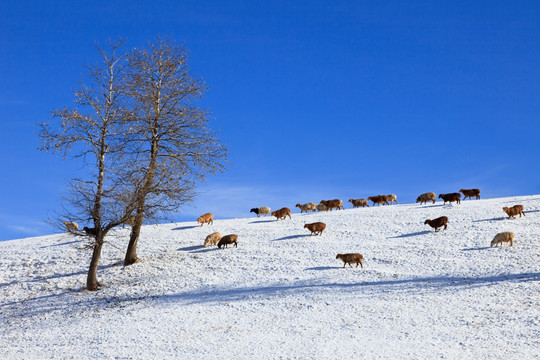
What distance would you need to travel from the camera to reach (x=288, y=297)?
67.4ft

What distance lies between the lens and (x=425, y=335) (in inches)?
642

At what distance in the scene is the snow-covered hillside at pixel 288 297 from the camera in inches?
633

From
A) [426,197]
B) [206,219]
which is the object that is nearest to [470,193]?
[426,197]

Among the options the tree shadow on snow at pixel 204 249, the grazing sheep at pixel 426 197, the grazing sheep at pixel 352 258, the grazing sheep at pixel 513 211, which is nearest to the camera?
the grazing sheep at pixel 352 258

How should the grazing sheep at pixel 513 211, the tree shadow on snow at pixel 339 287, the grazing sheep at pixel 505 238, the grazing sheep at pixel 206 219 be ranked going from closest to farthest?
the tree shadow on snow at pixel 339 287 → the grazing sheep at pixel 505 238 → the grazing sheep at pixel 513 211 → the grazing sheep at pixel 206 219

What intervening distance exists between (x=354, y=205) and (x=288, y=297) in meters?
30.7

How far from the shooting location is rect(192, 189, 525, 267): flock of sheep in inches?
1072

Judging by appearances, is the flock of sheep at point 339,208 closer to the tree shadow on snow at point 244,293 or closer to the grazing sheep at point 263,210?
the grazing sheep at point 263,210

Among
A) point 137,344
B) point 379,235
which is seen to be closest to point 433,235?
point 379,235

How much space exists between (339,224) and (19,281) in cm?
2142

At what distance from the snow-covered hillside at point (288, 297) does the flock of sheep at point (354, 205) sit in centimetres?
69

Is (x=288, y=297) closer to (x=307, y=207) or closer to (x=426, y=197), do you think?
(x=307, y=207)

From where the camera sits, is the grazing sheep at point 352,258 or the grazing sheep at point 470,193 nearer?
the grazing sheep at point 352,258

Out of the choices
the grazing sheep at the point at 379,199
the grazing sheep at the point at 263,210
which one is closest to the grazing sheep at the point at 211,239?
the grazing sheep at the point at 263,210
